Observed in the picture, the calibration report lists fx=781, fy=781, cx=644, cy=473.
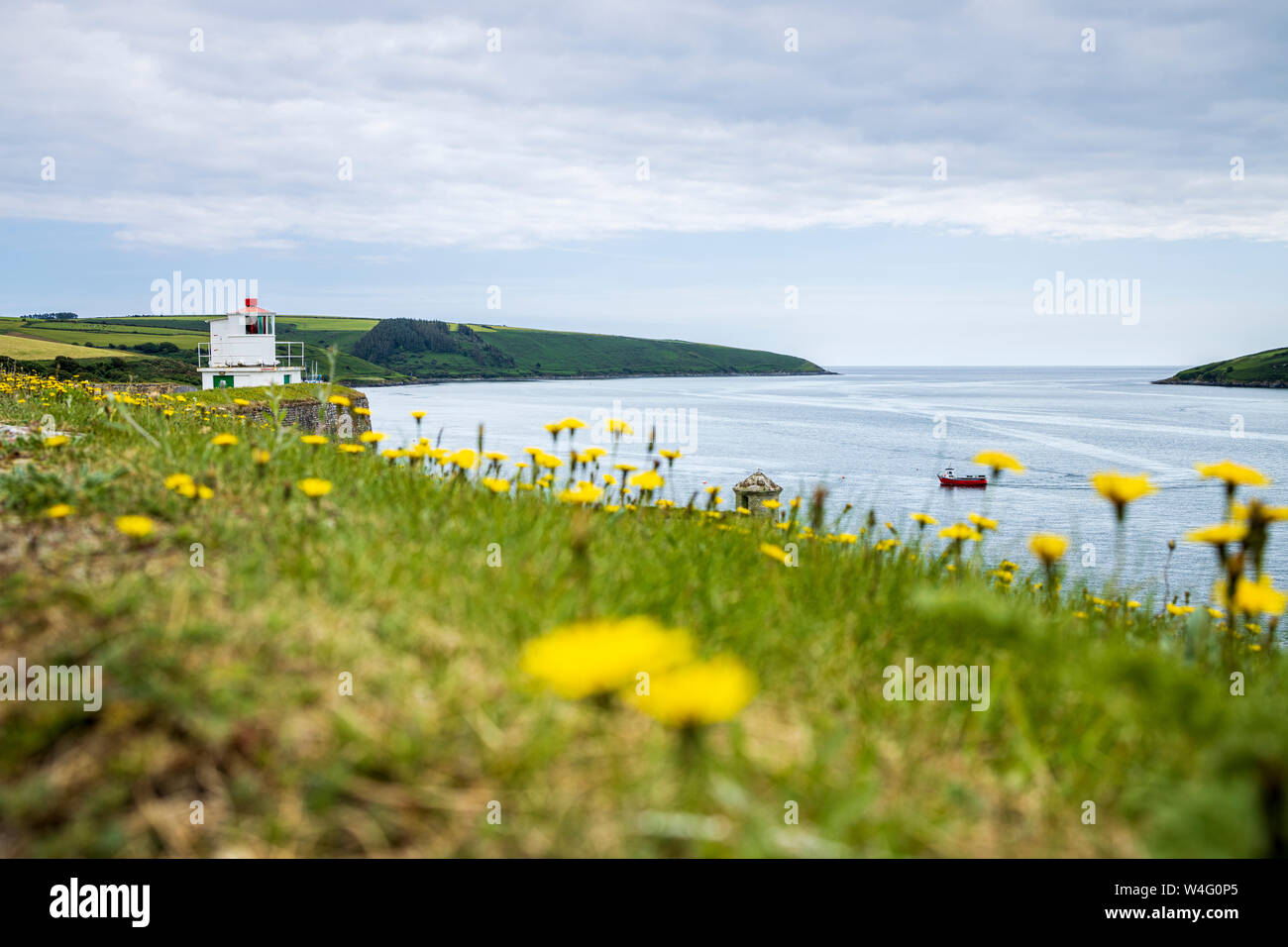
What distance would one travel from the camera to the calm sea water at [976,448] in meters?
48.2

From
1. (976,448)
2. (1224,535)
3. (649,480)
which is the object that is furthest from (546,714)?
(976,448)

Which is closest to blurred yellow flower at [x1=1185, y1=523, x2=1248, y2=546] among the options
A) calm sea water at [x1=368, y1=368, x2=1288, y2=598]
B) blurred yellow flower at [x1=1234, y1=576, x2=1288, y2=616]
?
blurred yellow flower at [x1=1234, y1=576, x2=1288, y2=616]

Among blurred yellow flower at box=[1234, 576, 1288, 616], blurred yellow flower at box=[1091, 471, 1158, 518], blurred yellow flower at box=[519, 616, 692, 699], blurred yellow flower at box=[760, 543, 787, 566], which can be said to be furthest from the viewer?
blurred yellow flower at box=[760, 543, 787, 566]

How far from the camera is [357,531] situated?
140 inches

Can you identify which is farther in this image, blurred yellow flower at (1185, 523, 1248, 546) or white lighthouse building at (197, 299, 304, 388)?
white lighthouse building at (197, 299, 304, 388)

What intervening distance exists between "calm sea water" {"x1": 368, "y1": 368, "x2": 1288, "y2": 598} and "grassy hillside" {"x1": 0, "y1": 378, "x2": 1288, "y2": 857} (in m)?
8.50

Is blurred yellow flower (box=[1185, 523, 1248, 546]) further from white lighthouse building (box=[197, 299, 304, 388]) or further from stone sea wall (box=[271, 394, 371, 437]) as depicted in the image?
white lighthouse building (box=[197, 299, 304, 388])

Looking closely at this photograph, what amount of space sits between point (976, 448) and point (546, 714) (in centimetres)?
9926

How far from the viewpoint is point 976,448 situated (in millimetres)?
92938

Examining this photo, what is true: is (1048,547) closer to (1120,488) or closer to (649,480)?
(1120,488)

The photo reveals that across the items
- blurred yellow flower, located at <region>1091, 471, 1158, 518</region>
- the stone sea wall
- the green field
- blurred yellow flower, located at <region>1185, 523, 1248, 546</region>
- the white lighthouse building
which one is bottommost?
blurred yellow flower, located at <region>1185, 523, 1248, 546</region>

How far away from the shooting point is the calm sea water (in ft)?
158
